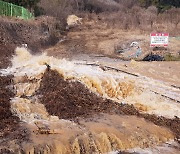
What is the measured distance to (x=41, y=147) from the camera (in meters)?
10.7

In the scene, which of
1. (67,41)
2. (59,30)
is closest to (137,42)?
(67,41)

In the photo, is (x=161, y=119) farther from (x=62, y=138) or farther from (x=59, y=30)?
(x=59, y=30)

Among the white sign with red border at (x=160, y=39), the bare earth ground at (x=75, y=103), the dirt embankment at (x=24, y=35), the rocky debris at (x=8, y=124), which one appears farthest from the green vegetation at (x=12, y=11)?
the rocky debris at (x=8, y=124)

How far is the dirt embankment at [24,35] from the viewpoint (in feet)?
81.5

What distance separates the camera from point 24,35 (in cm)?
3069

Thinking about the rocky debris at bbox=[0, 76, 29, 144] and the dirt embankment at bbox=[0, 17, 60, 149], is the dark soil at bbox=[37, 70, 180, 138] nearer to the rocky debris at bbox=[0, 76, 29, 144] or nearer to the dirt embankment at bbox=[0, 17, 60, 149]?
the rocky debris at bbox=[0, 76, 29, 144]

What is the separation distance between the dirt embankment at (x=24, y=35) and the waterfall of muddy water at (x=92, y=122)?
4574 millimetres

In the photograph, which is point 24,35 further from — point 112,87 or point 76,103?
point 76,103

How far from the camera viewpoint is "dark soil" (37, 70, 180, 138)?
547 inches

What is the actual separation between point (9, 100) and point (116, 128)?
418 centimetres

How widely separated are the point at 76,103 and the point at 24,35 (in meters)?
17.3

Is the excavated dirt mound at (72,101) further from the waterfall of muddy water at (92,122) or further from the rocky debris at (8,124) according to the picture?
the rocky debris at (8,124)

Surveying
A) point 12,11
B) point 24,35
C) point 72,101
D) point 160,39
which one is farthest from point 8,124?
point 12,11

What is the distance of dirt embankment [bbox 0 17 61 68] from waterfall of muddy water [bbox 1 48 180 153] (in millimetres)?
4574
